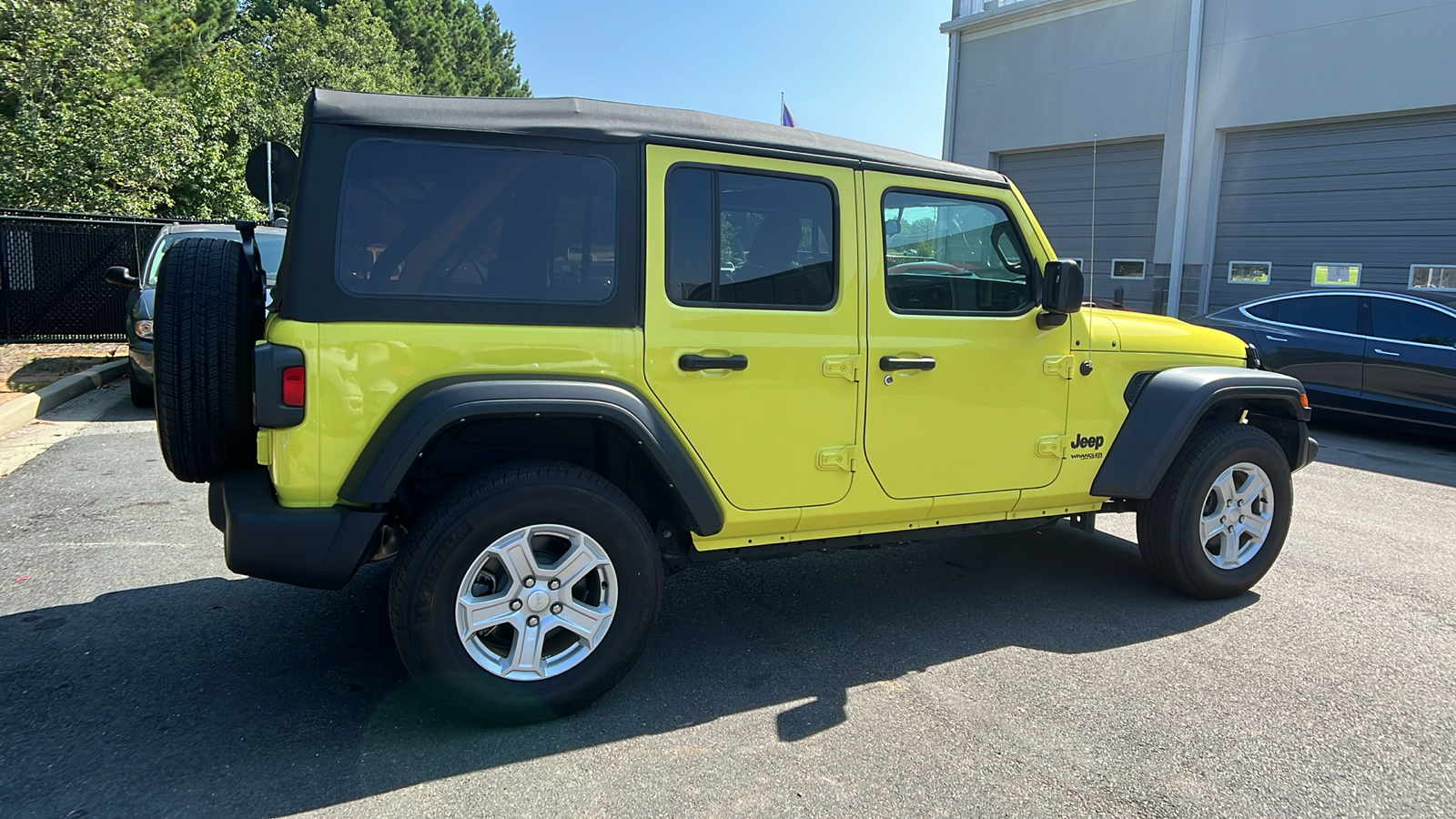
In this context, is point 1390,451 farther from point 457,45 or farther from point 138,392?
point 457,45

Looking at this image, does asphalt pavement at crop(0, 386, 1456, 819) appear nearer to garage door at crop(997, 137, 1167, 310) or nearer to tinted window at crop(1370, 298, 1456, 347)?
tinted window at crop(1370, 298, 1456, 347)

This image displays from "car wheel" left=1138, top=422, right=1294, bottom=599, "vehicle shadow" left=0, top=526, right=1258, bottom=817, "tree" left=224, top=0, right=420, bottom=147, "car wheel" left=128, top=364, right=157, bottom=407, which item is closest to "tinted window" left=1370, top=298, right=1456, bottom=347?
"car wheel" left=1138, top=422, right=1294, bottom=599

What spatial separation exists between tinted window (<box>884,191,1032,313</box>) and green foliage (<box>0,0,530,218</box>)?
42.0ft

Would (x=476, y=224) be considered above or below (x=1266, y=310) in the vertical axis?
above

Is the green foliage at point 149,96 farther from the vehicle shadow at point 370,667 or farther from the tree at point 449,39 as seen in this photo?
the vehicle shadow at point 370,667

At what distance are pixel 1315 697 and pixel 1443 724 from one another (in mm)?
376

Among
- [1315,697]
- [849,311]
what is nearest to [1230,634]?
[1315,697]

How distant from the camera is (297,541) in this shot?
9.09 ft

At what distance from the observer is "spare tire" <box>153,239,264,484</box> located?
3000mm

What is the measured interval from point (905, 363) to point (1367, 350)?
788 cm

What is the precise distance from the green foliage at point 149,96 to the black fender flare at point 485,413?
1296cm

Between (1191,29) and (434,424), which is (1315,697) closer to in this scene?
(434,424)

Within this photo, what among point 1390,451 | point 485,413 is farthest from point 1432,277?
point 485,413

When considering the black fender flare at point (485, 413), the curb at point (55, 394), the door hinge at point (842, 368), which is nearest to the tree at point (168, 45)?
the curb at point (55, 394)
